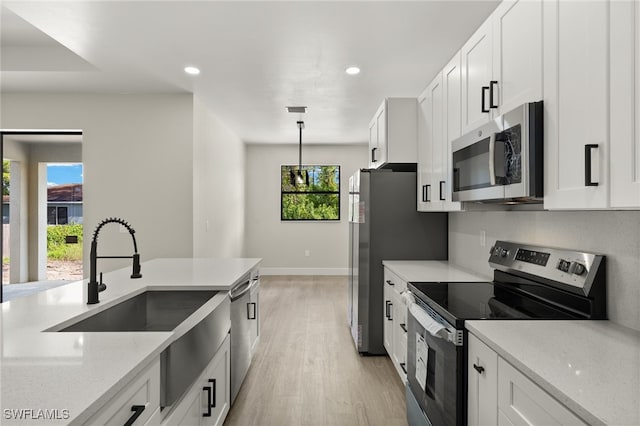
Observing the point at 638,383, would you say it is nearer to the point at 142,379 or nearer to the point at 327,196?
the point at 142,379

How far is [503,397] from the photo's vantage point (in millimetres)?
1226

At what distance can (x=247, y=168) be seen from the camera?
24.9 ft

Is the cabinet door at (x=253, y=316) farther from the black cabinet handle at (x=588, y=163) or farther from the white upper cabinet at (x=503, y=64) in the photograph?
the black cabinet handle at (x=588, y=163)

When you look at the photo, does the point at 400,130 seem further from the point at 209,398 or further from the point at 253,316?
the point at 209,398

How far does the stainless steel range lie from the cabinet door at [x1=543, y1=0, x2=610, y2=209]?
42 cm

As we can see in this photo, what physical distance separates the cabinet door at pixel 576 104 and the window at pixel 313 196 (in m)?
6.22

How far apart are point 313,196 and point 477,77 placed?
574 cm

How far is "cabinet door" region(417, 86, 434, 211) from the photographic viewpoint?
2.89 meters

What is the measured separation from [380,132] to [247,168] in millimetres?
4502

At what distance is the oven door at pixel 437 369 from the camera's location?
59.8 inches

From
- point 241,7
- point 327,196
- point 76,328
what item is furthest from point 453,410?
point 327,196

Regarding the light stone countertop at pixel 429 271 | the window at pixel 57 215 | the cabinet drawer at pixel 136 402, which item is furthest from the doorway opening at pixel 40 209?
the cabinet drawer at pixel 136 402

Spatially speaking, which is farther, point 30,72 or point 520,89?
point 30,72

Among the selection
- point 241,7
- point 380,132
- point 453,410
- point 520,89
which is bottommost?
point 453,410
